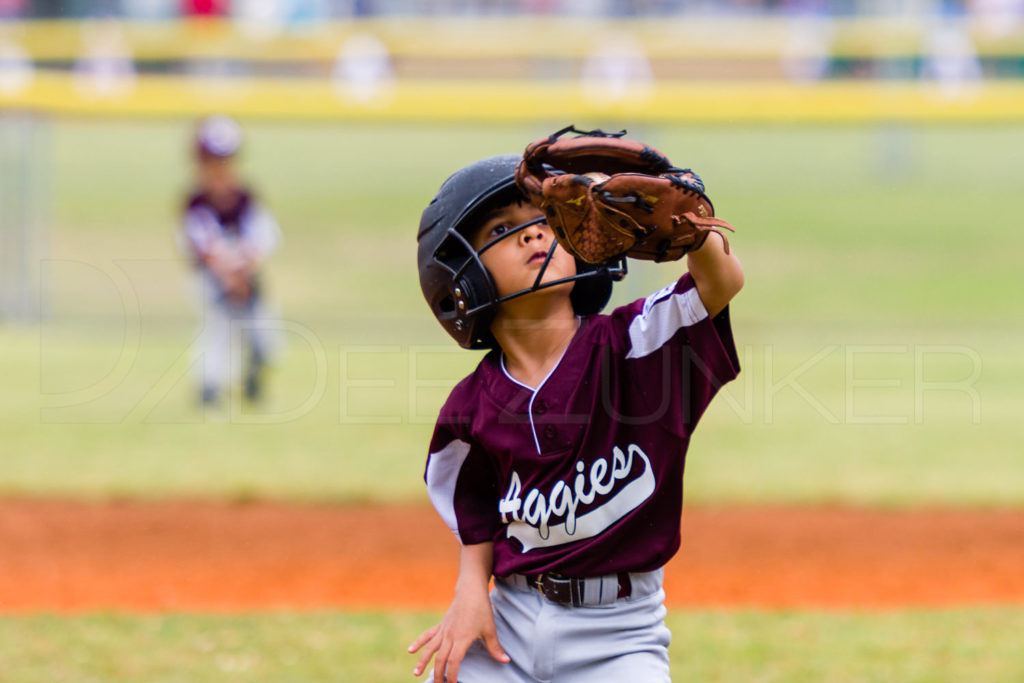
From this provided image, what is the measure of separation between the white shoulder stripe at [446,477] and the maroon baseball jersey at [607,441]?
0.09m

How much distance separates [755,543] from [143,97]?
20.3 ft

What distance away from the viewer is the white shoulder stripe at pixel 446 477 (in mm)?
2137

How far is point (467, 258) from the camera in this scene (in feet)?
6.73

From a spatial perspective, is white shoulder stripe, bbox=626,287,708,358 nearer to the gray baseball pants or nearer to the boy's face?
the boy's face

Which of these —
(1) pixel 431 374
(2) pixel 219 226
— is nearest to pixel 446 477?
(2) pixel 219 226

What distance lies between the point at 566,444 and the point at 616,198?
18.8 inches

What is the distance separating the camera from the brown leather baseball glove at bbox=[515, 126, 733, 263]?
1.72 metres

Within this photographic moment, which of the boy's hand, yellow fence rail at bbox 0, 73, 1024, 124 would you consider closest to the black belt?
the boy's hand

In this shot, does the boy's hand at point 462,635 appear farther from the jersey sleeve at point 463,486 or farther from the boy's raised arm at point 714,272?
the boy's raised arm at point 714,272

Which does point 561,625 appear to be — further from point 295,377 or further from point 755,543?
point 295,377

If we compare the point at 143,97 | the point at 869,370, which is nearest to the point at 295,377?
the point at 143,97

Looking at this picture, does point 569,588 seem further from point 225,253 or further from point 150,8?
point 150,8

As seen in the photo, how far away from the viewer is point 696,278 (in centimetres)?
188

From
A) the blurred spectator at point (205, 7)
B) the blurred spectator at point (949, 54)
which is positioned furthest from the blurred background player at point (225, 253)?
the blurred spectator at point (949, 54)
